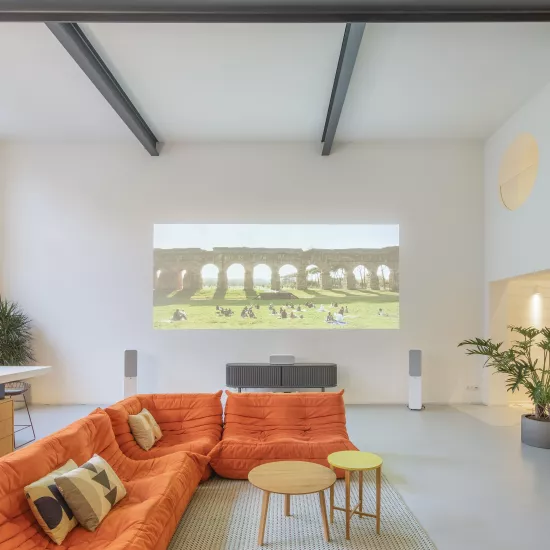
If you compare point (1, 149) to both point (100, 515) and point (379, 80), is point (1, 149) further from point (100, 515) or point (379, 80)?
point (100, 515)

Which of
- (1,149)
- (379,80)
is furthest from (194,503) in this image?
(1,149)

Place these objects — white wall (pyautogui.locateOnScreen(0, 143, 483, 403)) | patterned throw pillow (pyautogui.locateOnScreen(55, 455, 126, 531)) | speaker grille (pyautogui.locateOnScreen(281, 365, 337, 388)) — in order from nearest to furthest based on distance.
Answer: patterned throw pillow (pyautogui.locateOnScreen(55, 455, 126, 531)), speaker grille (pyautogui.locateOnScreen(281, 365, 337, 388)), white wall (pyautogui.locateOnScreen(0, 143, 483, 403))

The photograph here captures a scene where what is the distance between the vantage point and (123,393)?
7754 mm

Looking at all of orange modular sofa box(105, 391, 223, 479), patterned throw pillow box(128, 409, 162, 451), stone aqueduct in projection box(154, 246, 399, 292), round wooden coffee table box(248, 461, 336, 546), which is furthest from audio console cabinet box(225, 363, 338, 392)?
round wooden coffee table box(248, 461, 336, 546)

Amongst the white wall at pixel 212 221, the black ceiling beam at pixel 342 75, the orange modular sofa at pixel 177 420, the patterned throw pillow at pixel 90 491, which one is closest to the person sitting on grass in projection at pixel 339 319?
the white wall at pixel 212 221

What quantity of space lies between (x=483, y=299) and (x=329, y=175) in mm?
3210

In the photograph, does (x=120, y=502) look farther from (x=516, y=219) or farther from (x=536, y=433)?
(x=516, y=219)

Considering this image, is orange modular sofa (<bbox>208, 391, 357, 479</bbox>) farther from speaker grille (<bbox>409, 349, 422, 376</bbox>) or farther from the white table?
speaker grille (<bbox>409, 349, 422, 376</bbox>)

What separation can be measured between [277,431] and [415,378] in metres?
3.49

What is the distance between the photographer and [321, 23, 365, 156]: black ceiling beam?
16.4 ft

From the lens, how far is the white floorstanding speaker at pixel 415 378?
7.48 metres

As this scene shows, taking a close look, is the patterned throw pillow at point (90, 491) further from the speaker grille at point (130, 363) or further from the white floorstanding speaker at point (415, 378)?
the white floorstanding speaker at point (415, 378)

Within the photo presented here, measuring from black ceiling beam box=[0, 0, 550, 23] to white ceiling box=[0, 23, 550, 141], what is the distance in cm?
62

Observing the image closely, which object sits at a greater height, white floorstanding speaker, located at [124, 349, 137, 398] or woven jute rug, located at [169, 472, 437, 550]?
white floorstanding speaker, located at [124, 349, 137, 398]
